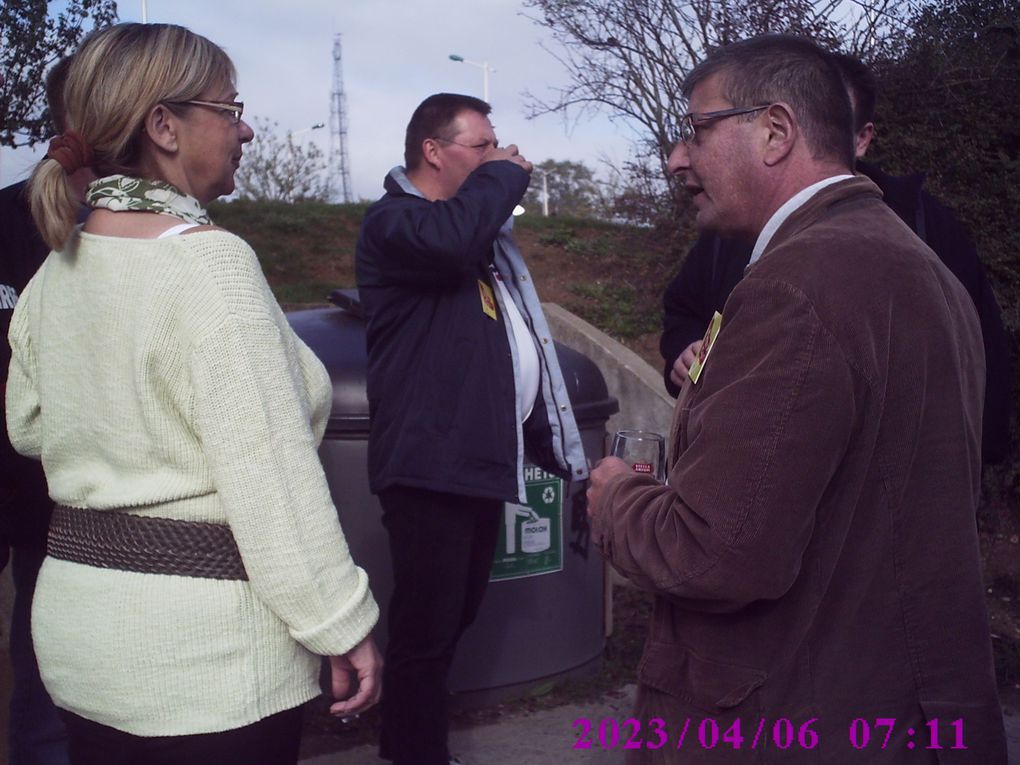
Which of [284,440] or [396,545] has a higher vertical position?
[284,440]

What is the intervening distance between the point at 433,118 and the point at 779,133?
5.58 feet

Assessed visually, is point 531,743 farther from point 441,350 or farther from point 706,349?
point 706,349

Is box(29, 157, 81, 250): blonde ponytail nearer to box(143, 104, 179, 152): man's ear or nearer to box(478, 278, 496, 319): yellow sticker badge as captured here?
box(143, 104, 179, 152): man's ear

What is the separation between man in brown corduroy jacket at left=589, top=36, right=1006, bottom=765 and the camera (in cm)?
150

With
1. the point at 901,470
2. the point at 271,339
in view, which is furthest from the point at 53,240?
the point at 901,470

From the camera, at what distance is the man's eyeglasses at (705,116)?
175 cm

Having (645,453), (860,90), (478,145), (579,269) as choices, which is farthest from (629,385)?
(645,453)

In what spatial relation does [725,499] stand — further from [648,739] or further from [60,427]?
[60,427]

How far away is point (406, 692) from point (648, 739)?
4.74 ft

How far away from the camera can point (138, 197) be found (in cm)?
176

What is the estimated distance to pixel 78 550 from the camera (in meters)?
1.75

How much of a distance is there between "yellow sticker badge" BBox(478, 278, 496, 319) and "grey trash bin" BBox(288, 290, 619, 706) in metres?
0.74

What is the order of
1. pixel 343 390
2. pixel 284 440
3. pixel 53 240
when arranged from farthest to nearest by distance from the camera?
pixel 343 390 < pixel 53 240 < pixel 284 440

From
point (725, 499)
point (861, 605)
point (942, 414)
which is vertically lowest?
point (861, 605)
